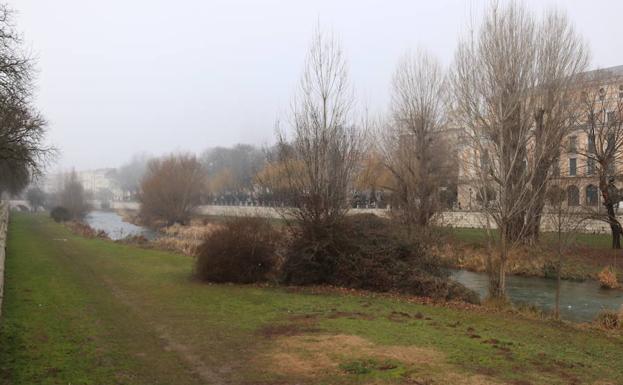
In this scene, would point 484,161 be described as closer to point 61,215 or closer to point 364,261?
point 364,261

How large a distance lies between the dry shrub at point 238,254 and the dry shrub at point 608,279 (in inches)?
518

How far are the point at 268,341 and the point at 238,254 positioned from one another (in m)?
7.02

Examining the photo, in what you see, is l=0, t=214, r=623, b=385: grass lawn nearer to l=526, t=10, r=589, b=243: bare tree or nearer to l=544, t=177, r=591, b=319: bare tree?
l=544, t=177, r=591, b=319: bare tree

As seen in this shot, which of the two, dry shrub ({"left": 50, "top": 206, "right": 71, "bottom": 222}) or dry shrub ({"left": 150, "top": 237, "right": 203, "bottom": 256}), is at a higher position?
dry shrub ({"left": 50, "top": 206, "right": 71, "bottom": 222})

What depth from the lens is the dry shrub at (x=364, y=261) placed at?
14.9m

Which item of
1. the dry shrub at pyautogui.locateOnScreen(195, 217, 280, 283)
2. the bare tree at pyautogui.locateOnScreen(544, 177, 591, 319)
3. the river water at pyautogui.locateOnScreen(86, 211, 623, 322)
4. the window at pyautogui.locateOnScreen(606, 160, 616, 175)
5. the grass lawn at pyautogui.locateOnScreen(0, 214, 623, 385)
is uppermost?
the window at pyautogui.locateOnScreen(606, 160, 616, 175)

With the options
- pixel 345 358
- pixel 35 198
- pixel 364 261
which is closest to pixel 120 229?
pixel 364 261

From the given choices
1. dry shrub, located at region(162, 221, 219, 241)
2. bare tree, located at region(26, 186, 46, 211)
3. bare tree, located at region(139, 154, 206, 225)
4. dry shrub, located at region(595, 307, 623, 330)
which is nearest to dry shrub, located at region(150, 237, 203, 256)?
dry shrub, located at region(162, 221, 219, 241)

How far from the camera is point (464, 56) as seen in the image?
16.1 metres

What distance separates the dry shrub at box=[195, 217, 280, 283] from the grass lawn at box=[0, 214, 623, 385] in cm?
108

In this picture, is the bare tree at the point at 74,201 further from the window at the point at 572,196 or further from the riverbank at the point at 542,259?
the window at the point at 572,196

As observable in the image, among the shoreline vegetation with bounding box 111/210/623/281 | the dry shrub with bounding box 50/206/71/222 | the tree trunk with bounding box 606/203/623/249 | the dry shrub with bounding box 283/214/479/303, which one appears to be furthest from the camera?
the dry shrub with bounding box 50/206/71/222

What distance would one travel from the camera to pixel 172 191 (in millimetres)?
52688

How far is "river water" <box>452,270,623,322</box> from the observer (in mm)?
15422
